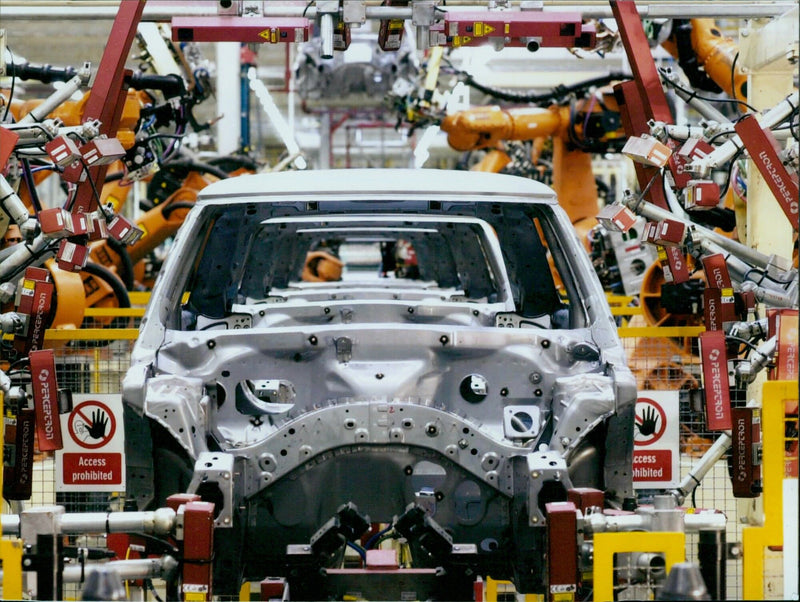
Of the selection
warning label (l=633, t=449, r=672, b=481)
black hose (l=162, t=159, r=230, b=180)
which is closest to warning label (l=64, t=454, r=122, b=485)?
warning label (l=633, t=449, r=672, b=481)

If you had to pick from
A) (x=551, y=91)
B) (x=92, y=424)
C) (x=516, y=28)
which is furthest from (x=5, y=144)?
(x=551, y=91)

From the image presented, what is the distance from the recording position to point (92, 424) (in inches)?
184

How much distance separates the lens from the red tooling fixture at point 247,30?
4293mm

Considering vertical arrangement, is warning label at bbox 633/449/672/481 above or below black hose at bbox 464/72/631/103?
below

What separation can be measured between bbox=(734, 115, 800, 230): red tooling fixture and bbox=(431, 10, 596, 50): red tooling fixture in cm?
81

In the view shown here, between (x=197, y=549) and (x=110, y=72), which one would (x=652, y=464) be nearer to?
(x=197, y=549)

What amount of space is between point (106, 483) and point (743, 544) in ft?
9.26

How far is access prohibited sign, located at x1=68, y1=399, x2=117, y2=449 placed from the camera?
15.3 feet

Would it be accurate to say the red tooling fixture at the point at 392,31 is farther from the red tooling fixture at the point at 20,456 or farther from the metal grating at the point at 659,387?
the red tooling fixture at the point at 20,456

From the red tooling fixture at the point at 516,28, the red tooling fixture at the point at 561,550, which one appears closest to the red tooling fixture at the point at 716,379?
the red tooling fixture at the point at 561,550

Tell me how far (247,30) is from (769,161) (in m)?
1.99

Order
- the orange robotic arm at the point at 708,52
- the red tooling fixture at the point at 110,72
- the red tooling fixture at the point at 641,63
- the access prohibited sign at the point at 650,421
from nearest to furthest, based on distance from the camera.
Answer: the red tooling fixture at the point at 110,72 < the red tooling fixture at the point at 641,63 < the access prohibited sign at the point at 650,421 < the orange robotic arm at the point at 708,52

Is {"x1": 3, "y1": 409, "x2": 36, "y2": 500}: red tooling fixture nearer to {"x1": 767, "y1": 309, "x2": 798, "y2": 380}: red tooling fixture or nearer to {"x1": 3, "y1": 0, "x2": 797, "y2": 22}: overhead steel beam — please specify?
{"x1": 3, "y1": 0, "x2": 797, "y2": 22}: overhead steel beam

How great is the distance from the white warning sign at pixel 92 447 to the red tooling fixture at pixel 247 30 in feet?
4.98
